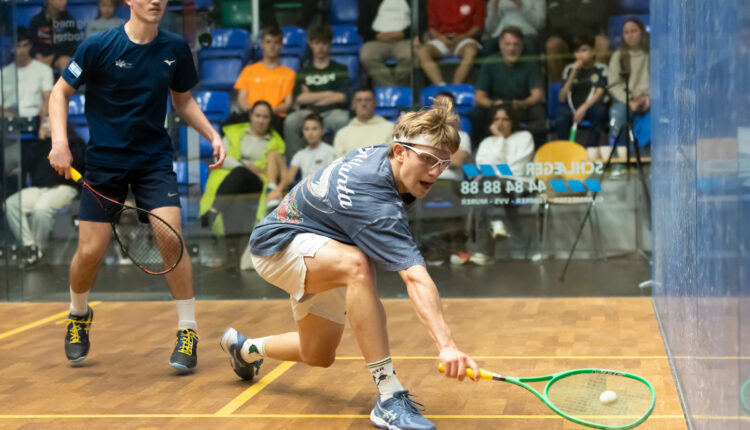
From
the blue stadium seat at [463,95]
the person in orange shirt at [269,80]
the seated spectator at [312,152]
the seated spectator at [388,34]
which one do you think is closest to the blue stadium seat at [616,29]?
the blue stadium seat at [463,95]

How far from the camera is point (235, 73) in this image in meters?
6.00

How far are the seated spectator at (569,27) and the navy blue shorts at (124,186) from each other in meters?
2.71

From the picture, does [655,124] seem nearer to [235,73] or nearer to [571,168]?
[571,168]

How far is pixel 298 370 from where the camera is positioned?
372cm

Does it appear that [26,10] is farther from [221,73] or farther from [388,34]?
Answer: [388,34]

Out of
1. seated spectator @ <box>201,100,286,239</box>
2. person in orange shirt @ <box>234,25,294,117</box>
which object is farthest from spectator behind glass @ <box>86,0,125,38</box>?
seated spectator @ <box>201,100,286,239</box>

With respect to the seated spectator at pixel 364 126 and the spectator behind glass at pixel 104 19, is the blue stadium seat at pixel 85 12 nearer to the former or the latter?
the spectator behind glass at pixel 104 19

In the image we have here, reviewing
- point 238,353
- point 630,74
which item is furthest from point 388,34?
point 238,353

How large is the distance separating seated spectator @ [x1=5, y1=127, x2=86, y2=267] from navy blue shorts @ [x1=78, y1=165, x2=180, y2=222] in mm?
2421

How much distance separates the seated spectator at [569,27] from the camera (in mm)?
5629

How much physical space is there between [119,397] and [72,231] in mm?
3137

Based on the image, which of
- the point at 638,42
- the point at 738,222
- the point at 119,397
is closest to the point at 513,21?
the point at 638,42

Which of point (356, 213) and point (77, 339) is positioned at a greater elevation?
point (356, 213)

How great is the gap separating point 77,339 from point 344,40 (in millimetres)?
2708
